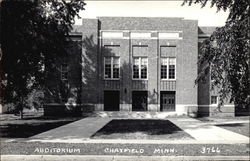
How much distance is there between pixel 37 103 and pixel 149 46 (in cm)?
1433

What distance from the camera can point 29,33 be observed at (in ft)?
48.7

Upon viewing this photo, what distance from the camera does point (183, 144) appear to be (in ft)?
42.7

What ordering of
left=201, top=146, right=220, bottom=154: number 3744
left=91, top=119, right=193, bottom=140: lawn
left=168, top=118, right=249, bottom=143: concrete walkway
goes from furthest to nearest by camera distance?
left=91, top=119, right=193, bottom=140: lawn < left=168, top=118, right=249, bottom=143: concrete walkway < left=201, top=146, right=220, bottom=154: number 3744

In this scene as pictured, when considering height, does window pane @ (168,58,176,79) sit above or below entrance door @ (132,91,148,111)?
above

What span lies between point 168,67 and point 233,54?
21.9 meters

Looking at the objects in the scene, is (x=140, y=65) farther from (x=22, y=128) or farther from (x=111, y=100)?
(x=22, y=128)

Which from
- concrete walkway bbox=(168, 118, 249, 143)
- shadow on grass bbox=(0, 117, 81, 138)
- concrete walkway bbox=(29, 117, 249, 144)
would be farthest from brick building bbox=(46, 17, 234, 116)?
concrete walkway bbox=(29, 117, 249, 144)

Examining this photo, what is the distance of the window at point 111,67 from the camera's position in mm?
32188

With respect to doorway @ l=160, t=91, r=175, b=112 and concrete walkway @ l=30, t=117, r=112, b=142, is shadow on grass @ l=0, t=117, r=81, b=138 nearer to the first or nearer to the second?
concrete walkway @ l=30, t=117, r=112, b=142

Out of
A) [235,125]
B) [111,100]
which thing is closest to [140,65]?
[111,100]

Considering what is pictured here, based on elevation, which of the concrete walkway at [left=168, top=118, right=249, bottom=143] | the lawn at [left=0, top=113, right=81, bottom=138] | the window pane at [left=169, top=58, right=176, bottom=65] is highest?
the window pane at [left=169, top=58, right=176, bottom=65]

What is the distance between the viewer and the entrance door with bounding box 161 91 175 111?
32.4 metres

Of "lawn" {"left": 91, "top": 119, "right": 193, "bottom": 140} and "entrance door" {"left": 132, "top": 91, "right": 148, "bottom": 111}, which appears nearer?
"lawn" {"left": 91, "top": 119, "right": 193, "bottom": 140}

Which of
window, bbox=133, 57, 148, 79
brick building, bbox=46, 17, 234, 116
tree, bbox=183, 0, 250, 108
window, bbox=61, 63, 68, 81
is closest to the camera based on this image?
tree, bbox=183, 0, 250, 108
